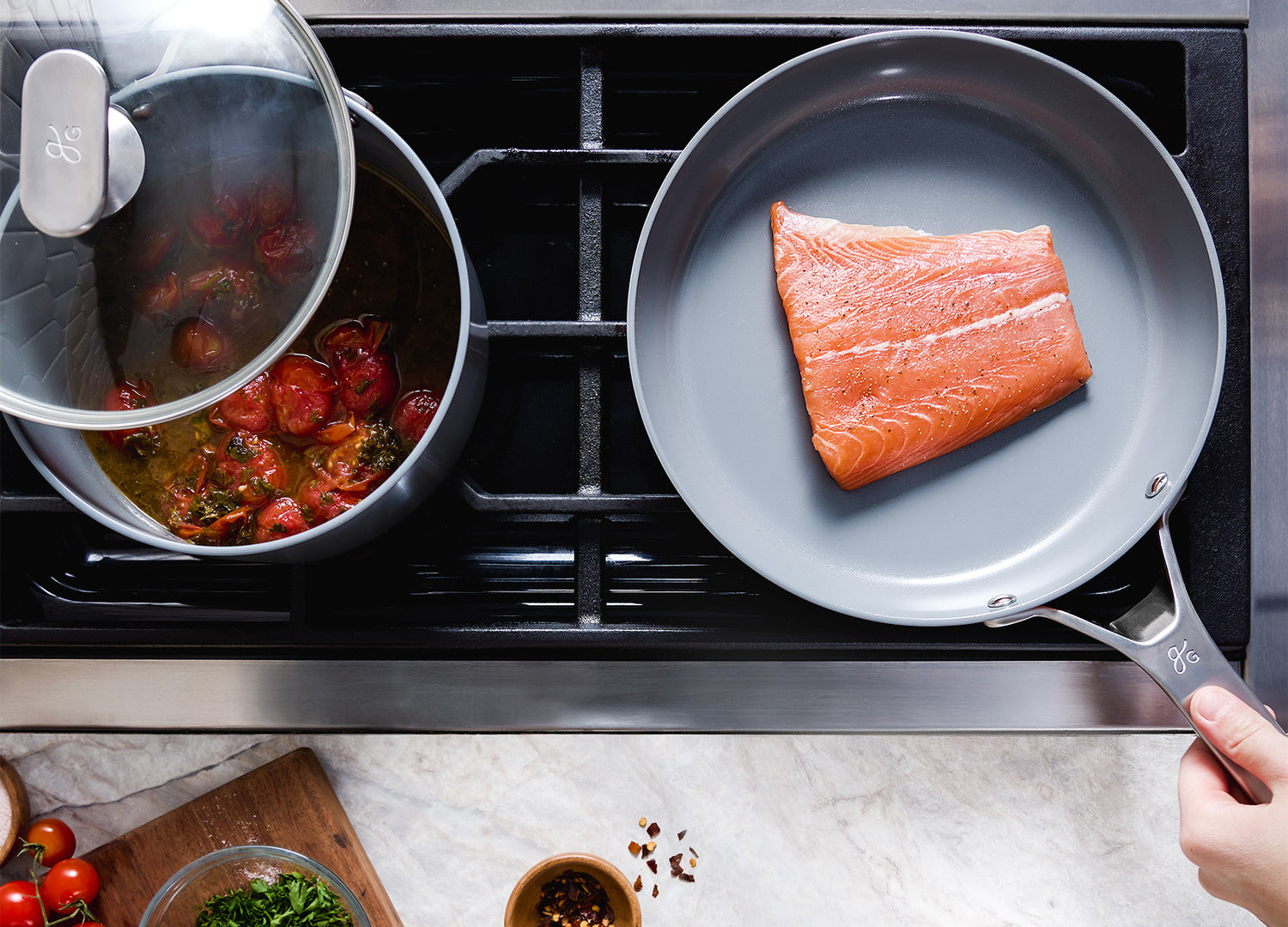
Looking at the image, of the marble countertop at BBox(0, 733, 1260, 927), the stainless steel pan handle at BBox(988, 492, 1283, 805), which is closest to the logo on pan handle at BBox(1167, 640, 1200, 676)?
the stainless steel pan handle at BBox(988, 492, 1283, 805)

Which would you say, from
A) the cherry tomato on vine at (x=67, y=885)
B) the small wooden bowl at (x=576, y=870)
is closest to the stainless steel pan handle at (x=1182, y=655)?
the small wooden bowl at (x=576, y=870)

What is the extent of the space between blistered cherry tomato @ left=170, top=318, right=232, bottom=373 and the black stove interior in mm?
256

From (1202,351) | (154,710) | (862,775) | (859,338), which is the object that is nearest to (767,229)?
(859,338)

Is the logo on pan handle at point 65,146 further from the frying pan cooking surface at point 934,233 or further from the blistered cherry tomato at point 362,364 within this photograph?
the frying pan cooking surface at point 934,233

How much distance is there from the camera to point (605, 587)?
2.99 feet

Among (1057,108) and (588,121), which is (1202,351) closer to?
(1057,108)

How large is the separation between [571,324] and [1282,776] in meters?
0.79

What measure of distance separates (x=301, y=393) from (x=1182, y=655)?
0.88 metres

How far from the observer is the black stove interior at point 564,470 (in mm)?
869

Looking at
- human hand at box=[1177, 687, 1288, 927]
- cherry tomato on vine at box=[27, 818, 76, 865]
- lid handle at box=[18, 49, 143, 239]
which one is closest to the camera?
lid handle at box=[18, 49, 143, 239]

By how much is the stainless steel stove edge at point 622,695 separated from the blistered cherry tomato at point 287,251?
Answer: 42 centimetres

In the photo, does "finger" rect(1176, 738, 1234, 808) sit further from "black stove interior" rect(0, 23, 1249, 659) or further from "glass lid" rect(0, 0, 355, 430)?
"glass lid" rect(0, 0, 355, 430)

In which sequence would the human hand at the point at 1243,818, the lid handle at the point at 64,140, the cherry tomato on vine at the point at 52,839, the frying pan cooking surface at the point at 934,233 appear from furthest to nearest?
1. the cherry tomato on vine at the point at 52,839
2. the frying pan cooking surface at the point at 934,233
3. the human hand at the point at 1243,818
4. the lid handle at the point at 64,140

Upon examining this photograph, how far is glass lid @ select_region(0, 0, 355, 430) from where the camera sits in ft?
2.18
